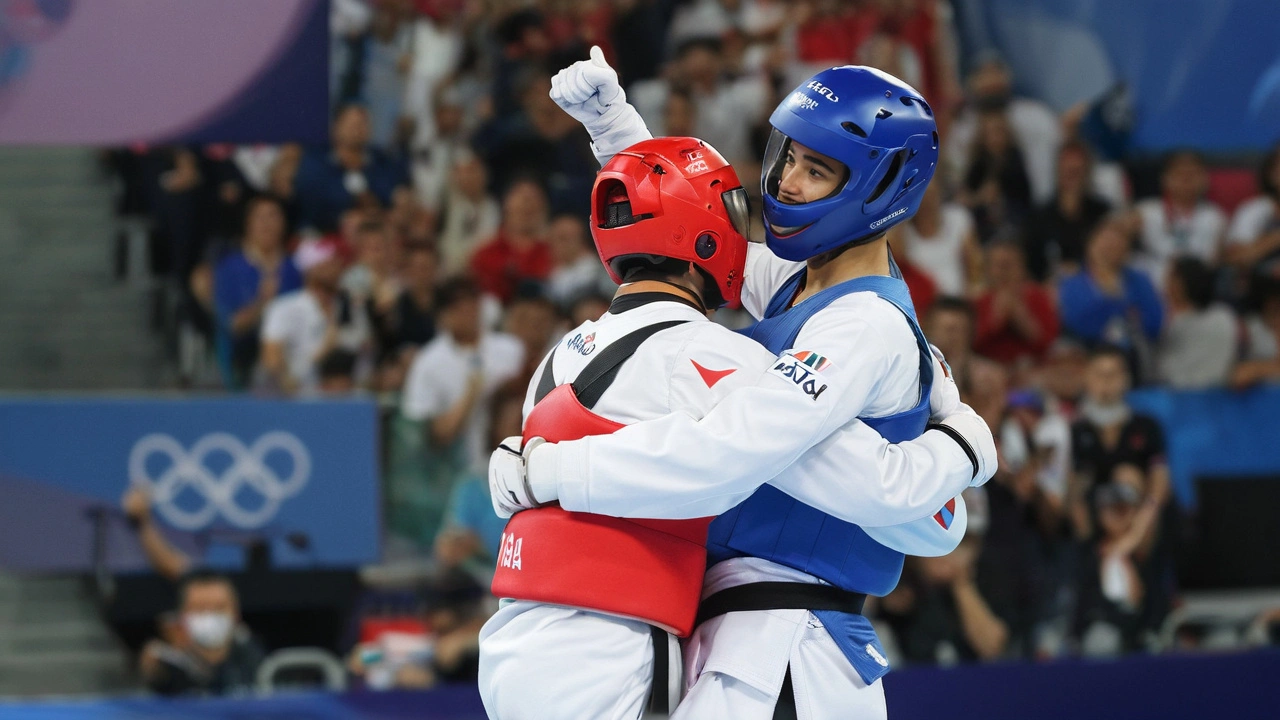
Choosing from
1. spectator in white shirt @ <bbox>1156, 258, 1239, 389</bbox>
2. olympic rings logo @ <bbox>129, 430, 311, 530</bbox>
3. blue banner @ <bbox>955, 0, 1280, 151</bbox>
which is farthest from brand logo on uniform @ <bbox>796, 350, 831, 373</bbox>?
spectator in white shirt @ <bbox>1156, 258, 1239, 389</bbox>

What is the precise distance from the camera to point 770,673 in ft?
11.6

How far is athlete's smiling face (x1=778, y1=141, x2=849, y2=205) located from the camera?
12.6ft

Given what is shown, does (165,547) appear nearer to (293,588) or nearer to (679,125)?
(293,588)

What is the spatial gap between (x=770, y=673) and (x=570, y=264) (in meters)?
5.52

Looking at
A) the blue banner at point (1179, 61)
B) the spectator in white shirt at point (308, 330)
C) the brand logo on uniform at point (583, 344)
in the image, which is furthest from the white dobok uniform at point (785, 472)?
the blue banner at point (1179, 61)

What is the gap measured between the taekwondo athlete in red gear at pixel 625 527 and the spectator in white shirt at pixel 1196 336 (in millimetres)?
6165

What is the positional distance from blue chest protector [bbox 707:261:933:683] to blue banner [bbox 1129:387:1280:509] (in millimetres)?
5092

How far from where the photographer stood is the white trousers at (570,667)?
133 inches

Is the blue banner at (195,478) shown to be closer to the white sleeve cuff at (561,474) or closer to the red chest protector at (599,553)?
the red chest protector at (599,553)

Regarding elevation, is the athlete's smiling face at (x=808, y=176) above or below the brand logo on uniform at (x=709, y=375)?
above

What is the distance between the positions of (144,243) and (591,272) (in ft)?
9.46

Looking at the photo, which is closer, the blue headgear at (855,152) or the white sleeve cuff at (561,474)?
the white sleeve cuff at (561,474)

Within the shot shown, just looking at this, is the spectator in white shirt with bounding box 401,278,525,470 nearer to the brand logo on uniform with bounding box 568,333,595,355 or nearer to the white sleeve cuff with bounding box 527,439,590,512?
the brand logo on uniform with bounding box 568,333,595,355

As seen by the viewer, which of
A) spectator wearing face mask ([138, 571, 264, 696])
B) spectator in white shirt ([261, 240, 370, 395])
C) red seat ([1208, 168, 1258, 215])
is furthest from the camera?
red seat ([1208, 168, 1258, 215])
